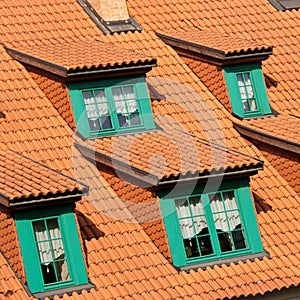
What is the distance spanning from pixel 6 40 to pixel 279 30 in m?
8.10

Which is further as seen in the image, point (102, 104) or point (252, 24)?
point (252, 24)

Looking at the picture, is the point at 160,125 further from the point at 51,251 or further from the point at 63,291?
the point at 63,291

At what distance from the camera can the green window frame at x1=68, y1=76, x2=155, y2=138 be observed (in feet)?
97.2

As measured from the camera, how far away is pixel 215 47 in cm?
3161

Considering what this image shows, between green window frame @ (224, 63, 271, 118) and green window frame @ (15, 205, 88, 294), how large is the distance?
7189 millimetres

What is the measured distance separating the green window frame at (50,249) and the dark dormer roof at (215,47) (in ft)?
23.1

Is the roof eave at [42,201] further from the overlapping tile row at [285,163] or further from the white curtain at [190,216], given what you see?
the overlapping tile row at [285,163]

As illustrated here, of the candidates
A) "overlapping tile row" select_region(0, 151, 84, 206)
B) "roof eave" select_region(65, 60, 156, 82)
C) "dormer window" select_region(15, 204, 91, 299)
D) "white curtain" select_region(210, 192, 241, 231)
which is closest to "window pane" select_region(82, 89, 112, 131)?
"roof eave" select_region(65, 60, 156, 82)

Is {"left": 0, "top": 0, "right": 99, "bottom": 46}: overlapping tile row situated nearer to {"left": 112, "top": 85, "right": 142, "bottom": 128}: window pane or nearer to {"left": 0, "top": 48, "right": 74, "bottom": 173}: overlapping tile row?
{"left": 0, "top": 48, "right": 74, "bottom": 173}: overlapping tile row

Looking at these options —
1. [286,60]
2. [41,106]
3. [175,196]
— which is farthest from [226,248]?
[286,60]

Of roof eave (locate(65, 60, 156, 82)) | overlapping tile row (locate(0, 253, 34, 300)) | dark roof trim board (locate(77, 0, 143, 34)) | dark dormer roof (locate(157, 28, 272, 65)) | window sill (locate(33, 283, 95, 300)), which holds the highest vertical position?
dark roof trim board (locate(77, 0, 143, 34))

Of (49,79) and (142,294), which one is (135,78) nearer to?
(49,79)

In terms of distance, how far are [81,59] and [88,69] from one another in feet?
2.24

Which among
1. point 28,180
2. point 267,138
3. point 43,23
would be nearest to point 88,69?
point 28,180
